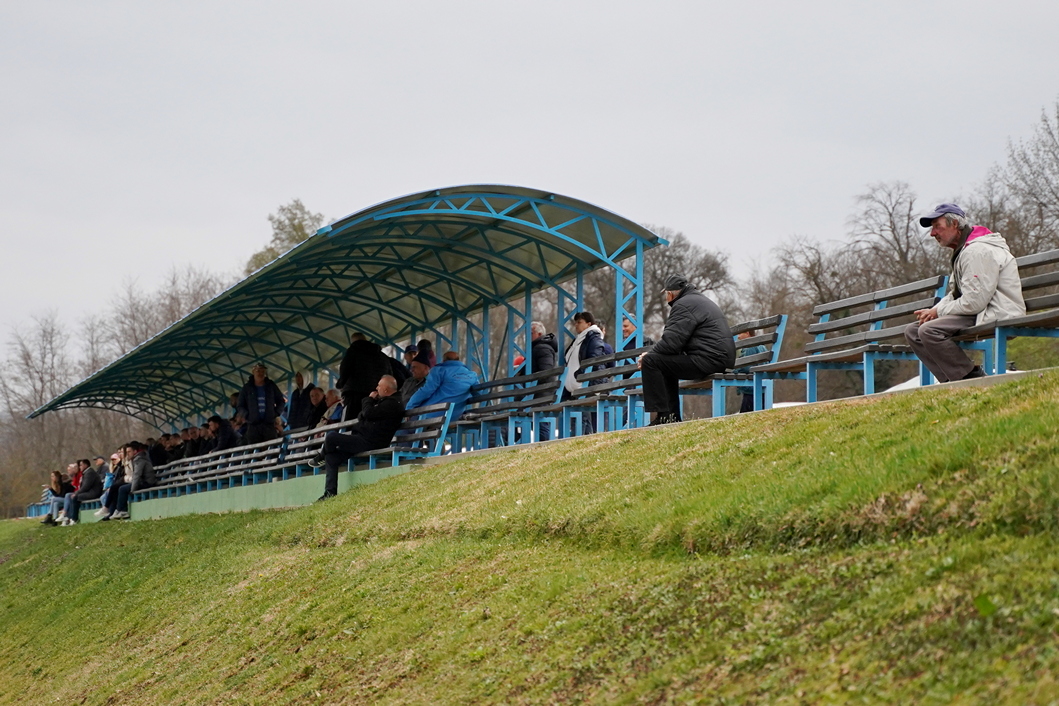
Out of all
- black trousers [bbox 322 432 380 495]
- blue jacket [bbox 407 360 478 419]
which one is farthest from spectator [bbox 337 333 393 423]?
blue jacket [bbox 407 360 478 419]

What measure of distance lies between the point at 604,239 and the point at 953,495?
1413 centimetres

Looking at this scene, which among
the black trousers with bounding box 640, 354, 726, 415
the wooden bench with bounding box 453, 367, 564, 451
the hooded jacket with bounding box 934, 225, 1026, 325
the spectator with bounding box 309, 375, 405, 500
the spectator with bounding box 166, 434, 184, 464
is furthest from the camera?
the spectator with bounding box 166, 434, 184, 464

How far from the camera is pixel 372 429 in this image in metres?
16.7

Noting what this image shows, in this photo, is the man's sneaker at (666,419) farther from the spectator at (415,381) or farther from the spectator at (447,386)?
the spectator at (415,381)

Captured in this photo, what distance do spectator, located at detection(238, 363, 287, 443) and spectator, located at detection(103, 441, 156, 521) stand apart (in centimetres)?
683

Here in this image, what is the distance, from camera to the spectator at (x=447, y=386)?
53.9 feet

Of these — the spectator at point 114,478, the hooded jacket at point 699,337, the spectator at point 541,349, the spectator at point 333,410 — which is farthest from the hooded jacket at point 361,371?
the spectator at point 114,478

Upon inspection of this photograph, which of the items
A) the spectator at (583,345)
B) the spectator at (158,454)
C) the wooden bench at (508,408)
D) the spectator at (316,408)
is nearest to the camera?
the spectator at (583,345)

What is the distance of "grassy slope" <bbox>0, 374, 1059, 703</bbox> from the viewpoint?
4555mm

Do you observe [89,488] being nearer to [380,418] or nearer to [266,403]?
[266,403]

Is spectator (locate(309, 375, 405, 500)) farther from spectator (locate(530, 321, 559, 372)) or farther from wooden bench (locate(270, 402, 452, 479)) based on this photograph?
spectator (locate(530, 321, 559, 372))

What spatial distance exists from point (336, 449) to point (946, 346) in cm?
977

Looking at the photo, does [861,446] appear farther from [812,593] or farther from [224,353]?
[224,353]

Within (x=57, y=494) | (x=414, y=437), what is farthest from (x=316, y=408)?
(x=57, y=494)
